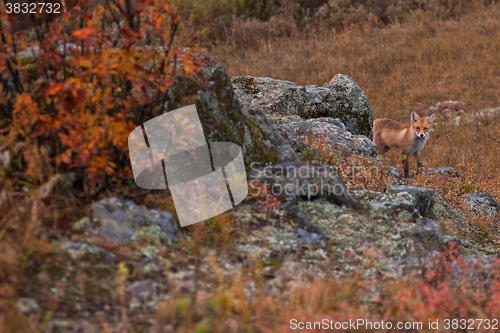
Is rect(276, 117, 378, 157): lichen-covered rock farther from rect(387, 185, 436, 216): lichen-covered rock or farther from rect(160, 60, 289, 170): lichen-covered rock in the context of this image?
rect(160, 60, 289, 170): lichen-covered rock

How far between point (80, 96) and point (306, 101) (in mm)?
5670

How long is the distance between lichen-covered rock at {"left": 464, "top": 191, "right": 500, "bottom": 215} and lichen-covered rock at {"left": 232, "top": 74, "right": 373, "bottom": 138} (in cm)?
263

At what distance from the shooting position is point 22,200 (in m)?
3.14

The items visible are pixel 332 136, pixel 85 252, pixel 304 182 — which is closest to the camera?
pixel 85 252

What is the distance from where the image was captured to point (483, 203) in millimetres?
6949

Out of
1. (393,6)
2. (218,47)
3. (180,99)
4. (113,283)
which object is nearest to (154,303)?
(113,283)

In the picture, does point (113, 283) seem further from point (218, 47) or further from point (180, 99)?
point (218, 47)

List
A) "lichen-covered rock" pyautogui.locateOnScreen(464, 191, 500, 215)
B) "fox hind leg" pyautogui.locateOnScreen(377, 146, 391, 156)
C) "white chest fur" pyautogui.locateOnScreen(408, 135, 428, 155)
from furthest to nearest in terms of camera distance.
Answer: "fox hind leg" pyautogui.locateOnScreen(377, 146, 391, 156), "white chest fur" pyautogui.locateOnScreen(408, 135, 428, 155), "lichen-covered rock" pyautogui.locateOnScreen(464, 191, 500, 215)

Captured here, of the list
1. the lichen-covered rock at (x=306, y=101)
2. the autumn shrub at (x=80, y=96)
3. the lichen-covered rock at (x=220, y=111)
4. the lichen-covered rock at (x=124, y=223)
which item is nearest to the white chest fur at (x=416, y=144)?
the lichen-covered rock at (x=306, y=101)

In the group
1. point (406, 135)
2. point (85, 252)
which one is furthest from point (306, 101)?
point (85, 252)

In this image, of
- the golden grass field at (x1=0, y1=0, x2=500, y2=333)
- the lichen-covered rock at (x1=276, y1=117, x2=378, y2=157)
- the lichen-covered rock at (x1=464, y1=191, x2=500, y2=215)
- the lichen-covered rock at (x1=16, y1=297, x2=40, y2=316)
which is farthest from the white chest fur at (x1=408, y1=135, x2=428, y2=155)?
the lichen-covered rock at (x1=16, y1=297, x2=40, y2=316)

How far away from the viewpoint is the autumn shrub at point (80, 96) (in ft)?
10.2

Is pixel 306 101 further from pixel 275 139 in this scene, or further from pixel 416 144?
pixel 416 144

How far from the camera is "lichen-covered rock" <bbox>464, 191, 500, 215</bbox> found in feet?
22.0
